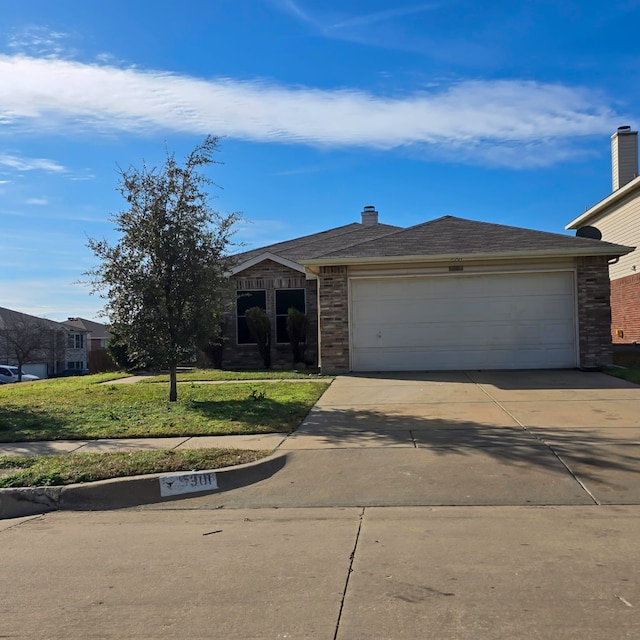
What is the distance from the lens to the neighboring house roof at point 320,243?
20953 millimetres

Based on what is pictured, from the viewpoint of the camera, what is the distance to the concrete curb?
6.05 m

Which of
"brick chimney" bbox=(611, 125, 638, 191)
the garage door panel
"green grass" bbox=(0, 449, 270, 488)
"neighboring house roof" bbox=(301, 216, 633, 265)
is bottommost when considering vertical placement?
"green grass" bbox=(0, 449, 270, 488)

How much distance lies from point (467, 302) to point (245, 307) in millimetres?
7743

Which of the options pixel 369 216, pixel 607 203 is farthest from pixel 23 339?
pixel 607 203

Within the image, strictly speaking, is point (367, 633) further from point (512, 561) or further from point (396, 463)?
point (396, 463)

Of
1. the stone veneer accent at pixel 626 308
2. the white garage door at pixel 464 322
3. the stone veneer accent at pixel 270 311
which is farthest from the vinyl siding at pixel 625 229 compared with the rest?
the stone veneer accent at pixel 270 311

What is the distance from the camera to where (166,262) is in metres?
10.5

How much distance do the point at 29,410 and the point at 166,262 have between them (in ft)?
12.1

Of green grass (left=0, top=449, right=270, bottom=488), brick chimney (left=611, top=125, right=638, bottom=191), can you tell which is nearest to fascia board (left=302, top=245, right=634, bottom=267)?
green grass (left=0, top=449, right=270, bottom=488)

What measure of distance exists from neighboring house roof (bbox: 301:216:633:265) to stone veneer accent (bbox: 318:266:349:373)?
0.44 metres

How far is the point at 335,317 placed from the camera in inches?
604

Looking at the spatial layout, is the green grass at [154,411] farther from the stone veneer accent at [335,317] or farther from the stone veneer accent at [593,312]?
the stone veneer accent at [593,312]

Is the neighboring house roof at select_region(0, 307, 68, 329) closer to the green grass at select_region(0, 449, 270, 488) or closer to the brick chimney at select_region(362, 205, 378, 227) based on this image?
the brick chimney at select_region(362, 205, 378, 227)

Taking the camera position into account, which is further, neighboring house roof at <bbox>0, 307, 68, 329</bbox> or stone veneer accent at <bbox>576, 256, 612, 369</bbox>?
neighboring house roof at <bbox>0, 307, 68, 329</bbox>
